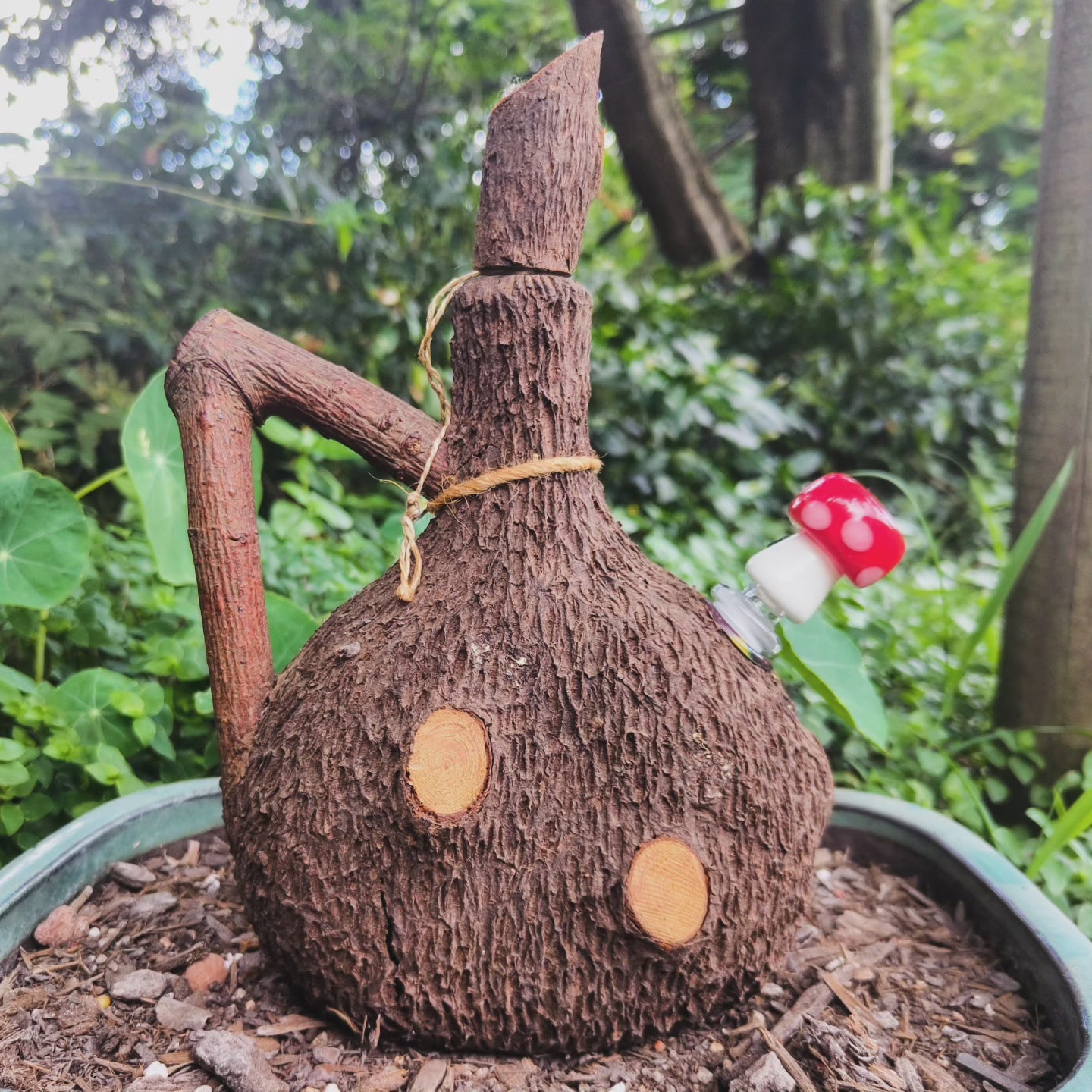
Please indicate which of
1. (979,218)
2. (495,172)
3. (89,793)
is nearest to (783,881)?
(495,172)

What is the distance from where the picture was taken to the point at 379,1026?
0.85 meters

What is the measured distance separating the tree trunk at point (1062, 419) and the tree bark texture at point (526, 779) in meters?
0.89

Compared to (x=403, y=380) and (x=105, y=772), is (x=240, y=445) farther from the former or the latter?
(x=403, y=380)

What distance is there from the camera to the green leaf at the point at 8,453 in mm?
1278

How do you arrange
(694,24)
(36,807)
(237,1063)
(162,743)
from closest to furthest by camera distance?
(237,1063) < (36,807) < (162,743) < (694,24)

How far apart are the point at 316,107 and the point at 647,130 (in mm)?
1494

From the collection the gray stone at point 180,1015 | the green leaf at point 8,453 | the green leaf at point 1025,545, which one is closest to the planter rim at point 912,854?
the gray stone at point 180,1015

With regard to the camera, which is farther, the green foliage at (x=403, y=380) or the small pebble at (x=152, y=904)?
the green foliage at (x=403, y=380)

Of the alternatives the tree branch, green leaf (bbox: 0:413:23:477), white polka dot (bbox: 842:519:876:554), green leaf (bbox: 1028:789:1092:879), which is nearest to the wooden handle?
white polka dot (bbox: 842:519:876:554)

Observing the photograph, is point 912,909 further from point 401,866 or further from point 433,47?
point 433,47

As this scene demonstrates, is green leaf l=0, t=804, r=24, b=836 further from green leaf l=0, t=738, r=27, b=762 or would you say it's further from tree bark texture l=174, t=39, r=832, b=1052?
tree bark texture l=174, t=39, r=832, b=1052

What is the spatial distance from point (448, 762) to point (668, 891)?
256 mm

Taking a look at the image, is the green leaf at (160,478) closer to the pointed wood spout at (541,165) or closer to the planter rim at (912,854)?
the planter rim at (912,854)

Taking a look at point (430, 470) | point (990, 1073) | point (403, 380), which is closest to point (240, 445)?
point (430, 470)
